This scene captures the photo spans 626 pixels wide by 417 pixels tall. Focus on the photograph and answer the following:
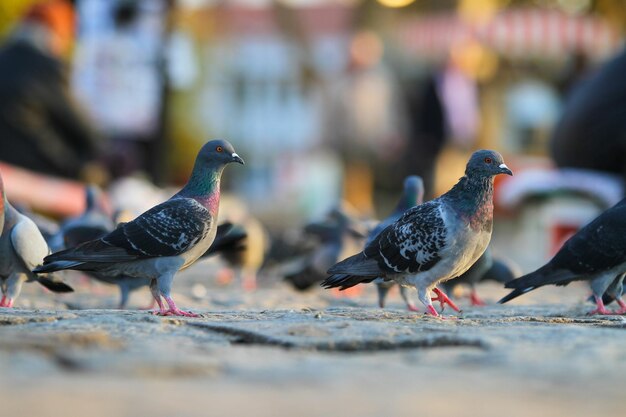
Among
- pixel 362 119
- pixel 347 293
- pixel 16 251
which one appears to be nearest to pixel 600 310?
pixel 16 251

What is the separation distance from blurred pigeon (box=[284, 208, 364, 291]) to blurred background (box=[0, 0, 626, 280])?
801 mm

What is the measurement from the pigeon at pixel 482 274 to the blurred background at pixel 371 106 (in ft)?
2.53

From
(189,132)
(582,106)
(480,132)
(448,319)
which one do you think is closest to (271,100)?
(189,132)

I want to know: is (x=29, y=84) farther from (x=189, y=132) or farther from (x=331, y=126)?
(x=189, y=132)

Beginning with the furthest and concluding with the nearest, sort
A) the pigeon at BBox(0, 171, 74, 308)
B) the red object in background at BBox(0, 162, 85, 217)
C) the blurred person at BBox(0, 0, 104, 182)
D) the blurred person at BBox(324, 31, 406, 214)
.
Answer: the blurred person at BBox(324, 31, 406, 214), the blurred person at BBox(0, 0, 104, 182), the red object in background at BBox(0, 162, 85, 217), the pigeon at BBox(0, 171, 74, 308)

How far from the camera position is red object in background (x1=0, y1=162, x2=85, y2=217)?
41.2ft

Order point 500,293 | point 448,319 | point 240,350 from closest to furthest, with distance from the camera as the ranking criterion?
point 240,350
point 448,319
point 500,293

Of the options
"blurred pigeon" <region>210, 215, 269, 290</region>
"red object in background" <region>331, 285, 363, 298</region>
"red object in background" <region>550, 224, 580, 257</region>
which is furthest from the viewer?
"red object in background" <region>550, 224, 580, 257</region>

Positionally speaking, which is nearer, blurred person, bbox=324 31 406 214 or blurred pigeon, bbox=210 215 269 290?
blurred pigeon, bbox=210 215 269 290

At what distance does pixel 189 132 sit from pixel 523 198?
2517cm

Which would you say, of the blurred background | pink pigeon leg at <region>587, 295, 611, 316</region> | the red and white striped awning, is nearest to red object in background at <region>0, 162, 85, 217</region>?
the blurred background

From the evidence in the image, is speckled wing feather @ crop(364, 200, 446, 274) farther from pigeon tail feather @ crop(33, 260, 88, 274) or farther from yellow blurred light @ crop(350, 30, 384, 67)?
yellow blurred light @ crop(350, 30, 384, 67)

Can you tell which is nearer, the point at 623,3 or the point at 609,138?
the point at 609,138

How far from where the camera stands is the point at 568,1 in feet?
80.2
